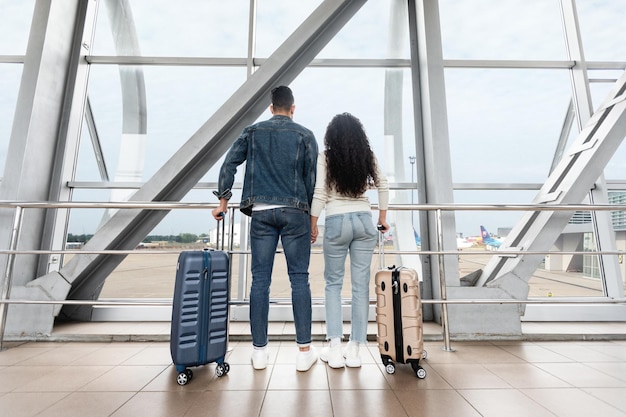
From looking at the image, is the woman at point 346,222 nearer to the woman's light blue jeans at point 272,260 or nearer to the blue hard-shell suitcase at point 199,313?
the woman's light blue jeans at point 272,260

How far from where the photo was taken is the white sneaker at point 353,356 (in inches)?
61.2

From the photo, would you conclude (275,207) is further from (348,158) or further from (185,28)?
(185,28)

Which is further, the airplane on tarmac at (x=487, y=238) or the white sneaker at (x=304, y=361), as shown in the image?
the airplane on tarmac at (x=487, y=238)

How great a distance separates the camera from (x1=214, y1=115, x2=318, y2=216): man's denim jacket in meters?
1.50

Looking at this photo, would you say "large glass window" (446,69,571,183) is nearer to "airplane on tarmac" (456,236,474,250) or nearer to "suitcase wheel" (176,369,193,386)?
"airplane on tarmac" (456,236,474,250)

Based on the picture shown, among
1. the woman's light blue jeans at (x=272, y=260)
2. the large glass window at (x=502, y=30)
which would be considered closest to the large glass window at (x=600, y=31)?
the large glass window at (x=502, y=30)

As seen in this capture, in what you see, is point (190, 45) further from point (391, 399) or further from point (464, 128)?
point (391, 399)

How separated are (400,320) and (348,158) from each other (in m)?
0.82

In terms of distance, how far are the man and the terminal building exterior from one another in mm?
499

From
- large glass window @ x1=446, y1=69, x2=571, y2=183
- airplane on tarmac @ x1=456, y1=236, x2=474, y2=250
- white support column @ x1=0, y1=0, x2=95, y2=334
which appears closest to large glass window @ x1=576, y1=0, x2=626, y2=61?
large glass window @ x1=446, y1=69, x2=571, y2=183

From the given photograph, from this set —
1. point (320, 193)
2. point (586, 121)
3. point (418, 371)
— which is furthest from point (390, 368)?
point (586, 121)

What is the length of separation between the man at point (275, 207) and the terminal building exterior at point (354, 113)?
1.64ft

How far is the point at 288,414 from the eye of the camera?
1.13m

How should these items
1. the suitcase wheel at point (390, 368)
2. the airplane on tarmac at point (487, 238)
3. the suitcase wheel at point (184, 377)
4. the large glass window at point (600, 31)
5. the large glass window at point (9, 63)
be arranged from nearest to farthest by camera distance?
1. the suitcase wheel at point (184, 377)
2. the suitcase wheel at point (390, 368)
3. the airplane on tarmac at point (487, 238)
4. the large glass window at point (9, 63)
5. the large glass window at point (600, 31)
